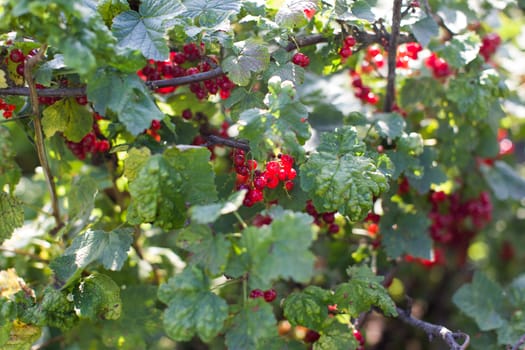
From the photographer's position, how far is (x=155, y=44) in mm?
1434

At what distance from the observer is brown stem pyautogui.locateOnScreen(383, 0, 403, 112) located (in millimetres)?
1718

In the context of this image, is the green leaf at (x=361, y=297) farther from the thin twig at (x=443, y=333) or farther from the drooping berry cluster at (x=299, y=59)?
the drooping berry cluster at (x=299, y=59)

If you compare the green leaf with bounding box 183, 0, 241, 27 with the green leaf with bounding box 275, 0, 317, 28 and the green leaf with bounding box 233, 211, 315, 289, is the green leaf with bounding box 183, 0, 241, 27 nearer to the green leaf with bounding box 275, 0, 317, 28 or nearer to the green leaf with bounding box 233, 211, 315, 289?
the green leaf with bounding box 275, 0, 317, 28

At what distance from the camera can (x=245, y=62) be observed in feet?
5.15

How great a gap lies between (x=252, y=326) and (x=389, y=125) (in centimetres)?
90

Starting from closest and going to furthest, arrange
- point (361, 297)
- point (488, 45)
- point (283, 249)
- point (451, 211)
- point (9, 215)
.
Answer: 1. point (283, 249)
2. point (361, 297)
3. point (9, 215)
4. point (488, 45)
5. point (451, 211)

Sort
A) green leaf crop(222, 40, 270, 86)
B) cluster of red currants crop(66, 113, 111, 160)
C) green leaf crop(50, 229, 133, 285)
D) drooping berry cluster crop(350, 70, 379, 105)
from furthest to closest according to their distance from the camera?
drooping berry cluster crop(350, 70, 379, 105) → cluster of red currants crop(66, 113, 111, 160) → green leaf crop(222, 40, 270, 86) → green leaf crop(50, 229, 133, 285)

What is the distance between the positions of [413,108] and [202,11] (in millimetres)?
1106

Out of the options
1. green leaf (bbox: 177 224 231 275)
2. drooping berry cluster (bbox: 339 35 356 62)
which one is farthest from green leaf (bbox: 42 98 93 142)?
drooping berry cluster (bbox: 339 35 356 62)

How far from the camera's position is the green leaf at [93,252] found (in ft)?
4.77

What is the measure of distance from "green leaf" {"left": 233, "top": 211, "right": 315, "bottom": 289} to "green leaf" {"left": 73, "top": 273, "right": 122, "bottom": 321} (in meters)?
0.54

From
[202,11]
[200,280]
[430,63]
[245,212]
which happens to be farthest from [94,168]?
[430,63]

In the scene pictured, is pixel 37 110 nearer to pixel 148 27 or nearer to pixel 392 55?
pixel 148 27

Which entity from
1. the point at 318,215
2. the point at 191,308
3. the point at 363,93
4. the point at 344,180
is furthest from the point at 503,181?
the point at 191,308
